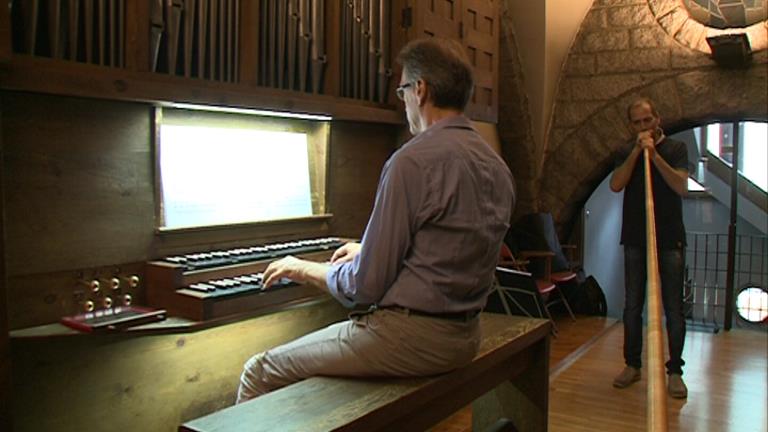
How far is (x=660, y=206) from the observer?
12.0ft

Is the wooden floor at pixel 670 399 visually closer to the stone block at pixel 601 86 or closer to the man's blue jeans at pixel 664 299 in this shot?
the man's blue jeans at pixel 664 299

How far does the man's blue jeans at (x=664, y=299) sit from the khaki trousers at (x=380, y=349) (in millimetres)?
1987

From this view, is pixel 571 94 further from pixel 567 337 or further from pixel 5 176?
pixel 5 176

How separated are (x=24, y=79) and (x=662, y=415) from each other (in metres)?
1.84

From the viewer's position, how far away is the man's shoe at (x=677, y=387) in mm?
3666

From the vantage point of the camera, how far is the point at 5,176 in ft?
7.00

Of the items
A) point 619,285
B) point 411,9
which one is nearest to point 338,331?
point 411,9

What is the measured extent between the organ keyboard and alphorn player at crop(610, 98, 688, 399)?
1.92 metres

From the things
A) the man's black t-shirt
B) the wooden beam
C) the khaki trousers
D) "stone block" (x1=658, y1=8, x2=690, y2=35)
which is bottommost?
the khaki trousers

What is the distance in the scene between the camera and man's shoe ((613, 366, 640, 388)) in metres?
3.86

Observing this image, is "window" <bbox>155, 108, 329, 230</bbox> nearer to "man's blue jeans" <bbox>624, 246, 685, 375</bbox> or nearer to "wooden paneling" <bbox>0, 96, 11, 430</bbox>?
"wooden paneling" <bbox>0, 96, 11, 430</bbox>

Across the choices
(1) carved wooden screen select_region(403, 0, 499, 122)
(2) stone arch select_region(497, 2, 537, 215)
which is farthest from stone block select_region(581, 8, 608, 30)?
(1) carved wooden screen select_region(403, 0, 499, 122)

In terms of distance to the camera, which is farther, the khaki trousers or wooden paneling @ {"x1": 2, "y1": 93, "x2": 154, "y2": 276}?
wooden paneling @ {"x1": 2, "y1": 93, "x2": 154, "y2": 276}

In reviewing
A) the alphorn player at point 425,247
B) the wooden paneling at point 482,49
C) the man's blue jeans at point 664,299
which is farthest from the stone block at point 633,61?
the alphorn player at point 425,247
